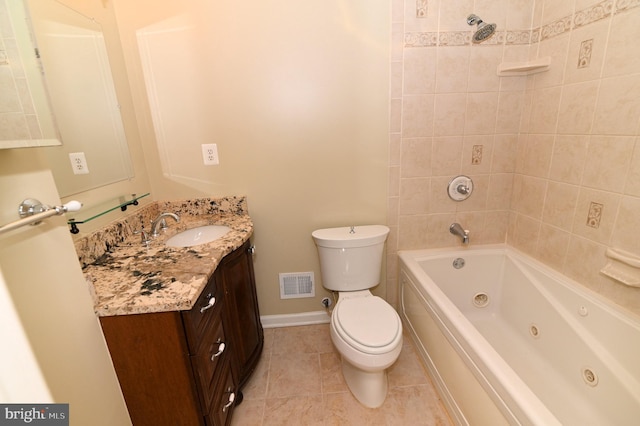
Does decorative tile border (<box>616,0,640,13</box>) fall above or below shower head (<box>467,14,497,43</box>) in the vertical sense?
below

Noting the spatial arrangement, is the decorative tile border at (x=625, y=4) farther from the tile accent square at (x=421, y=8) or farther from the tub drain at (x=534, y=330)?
the tub drain at (x=534, y=330)

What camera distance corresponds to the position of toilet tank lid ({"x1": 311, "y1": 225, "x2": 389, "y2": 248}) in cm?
162

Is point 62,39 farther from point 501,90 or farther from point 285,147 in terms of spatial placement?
point 501,90

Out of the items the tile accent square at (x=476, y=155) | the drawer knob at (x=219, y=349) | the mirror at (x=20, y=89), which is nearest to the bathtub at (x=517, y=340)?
the tile accent square at (x=476, y=155)

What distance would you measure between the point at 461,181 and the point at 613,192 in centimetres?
69

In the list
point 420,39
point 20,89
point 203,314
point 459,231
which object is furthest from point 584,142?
point 20,89

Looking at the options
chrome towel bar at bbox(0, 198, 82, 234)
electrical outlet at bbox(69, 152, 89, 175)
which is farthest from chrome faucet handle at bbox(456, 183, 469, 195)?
electrical outlet at bbox(69, 152, 89, 175)

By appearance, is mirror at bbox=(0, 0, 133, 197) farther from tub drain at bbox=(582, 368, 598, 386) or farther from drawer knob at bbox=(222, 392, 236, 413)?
tub drain at bbox=(582, 368, 598, 386)

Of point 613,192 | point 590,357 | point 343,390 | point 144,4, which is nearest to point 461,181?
point 613,192

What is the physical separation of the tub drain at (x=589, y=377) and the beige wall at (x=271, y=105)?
1178 mm

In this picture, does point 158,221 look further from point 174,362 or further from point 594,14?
point 594,14

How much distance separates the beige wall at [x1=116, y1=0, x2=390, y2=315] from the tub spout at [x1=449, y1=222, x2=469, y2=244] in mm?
460

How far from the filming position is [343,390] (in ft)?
4.93

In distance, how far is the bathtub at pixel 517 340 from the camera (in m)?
1.05
